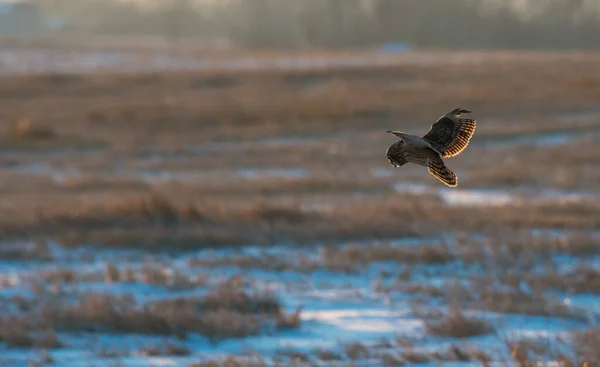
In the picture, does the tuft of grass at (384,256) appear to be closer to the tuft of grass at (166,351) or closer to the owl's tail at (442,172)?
the tuft of grass at (166,351)

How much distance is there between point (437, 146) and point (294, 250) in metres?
10.6

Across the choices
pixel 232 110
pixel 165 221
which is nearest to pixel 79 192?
pixel 165 221

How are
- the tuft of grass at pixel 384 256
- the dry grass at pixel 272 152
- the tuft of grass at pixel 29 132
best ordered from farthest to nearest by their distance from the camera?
the tuft of grass at pixel 29 132 < the dry grass at pixel 272 152 < the tuft of grass at pixel 384 256

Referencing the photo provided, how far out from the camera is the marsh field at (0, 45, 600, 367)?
10.0 m

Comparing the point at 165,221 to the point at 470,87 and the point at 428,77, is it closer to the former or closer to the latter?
the point at 470,87

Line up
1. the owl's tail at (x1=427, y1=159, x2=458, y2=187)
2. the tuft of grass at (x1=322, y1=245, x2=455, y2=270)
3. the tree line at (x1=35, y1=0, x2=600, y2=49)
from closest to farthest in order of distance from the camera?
the owl's tail at (x1=427, y1=159, x2=458, y2=187)
the tuft of grass at (x1=322, y1=245, x2=455, y2=270)
the tree line at (x1=35, y1=0, x2=600, y2=49)

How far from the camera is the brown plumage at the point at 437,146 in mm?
4301

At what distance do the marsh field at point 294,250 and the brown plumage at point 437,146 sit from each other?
11.9 feet

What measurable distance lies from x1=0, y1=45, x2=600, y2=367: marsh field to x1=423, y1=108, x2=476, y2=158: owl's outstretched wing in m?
3.62

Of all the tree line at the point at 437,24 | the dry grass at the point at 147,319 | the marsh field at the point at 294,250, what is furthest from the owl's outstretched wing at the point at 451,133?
the tree line at the point at 437,24

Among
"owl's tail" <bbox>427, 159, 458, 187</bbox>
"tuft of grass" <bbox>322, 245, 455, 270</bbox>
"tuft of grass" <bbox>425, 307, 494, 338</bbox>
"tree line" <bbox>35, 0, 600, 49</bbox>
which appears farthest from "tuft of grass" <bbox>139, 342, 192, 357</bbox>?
"tree line" <bbox>35, 0, 600, 49</bbox>

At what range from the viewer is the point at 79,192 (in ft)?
68.4

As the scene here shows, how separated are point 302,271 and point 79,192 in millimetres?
8221

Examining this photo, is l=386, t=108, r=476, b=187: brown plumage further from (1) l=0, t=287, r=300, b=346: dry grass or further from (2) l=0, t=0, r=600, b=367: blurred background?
(1) l=0, t=287, r=300, b=346: dry grass
